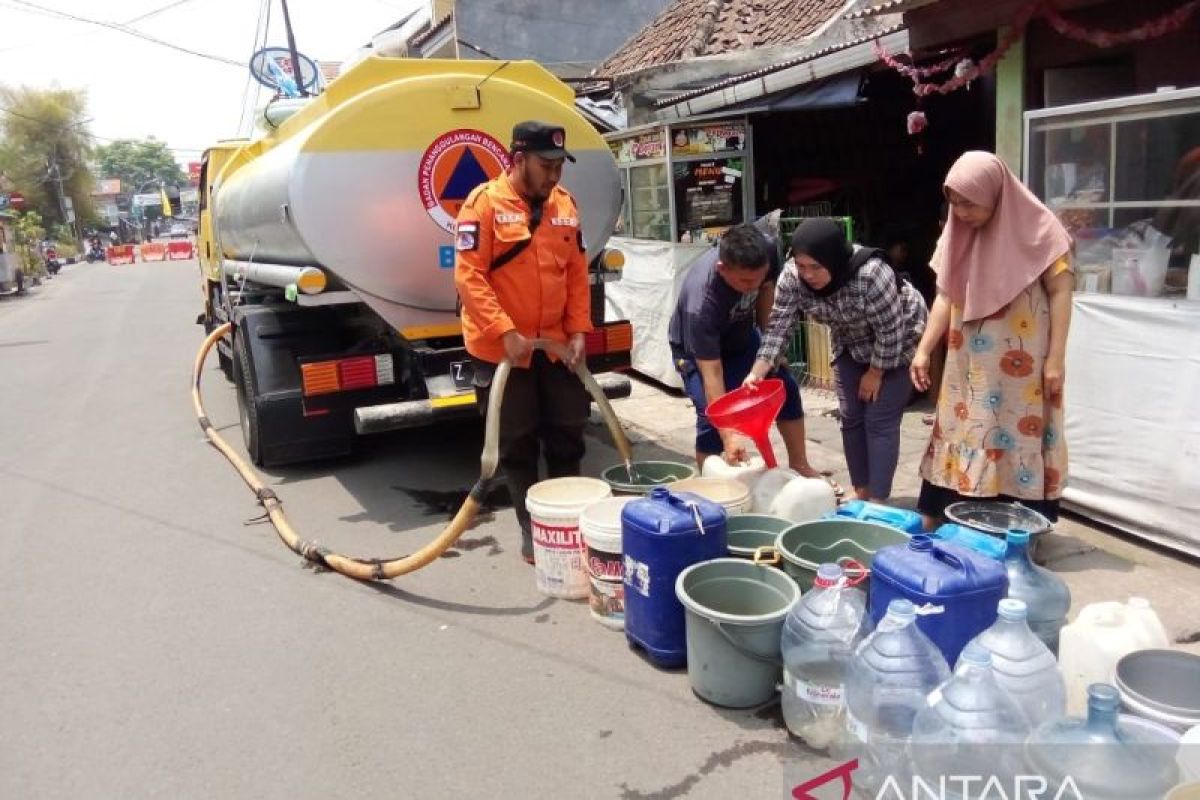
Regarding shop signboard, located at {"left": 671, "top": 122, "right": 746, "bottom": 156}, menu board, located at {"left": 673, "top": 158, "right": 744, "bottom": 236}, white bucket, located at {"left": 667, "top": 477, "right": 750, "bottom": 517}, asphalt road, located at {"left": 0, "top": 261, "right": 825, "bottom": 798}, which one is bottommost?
asphalt road, located at {"left": 0, "top": 261, "right": 825, "bottom": 798}

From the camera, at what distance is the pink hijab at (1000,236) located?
345 centimetres

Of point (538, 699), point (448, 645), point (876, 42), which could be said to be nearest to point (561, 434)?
point (448, 645)

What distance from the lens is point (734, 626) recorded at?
9.30 feet

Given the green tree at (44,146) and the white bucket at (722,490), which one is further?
the green tree at (44,146)

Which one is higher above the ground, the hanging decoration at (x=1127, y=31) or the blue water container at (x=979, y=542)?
the hanging decoration at (x=1127, y=31)

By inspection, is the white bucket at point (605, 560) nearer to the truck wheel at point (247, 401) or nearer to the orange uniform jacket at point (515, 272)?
the orange uniform jacket at point (515, 272)

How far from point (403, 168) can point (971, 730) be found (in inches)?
160

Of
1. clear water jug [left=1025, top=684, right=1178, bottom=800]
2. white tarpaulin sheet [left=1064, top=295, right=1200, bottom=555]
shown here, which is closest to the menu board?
white tarpaulin sheet [left=1064, top=295, right=1200, bottom=555]

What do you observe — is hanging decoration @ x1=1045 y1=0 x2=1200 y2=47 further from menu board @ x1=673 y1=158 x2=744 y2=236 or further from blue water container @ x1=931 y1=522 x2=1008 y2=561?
menu board @ x1=673 y1=158 x2=744 y2=236

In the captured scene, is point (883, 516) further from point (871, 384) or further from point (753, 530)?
point (871, 384)

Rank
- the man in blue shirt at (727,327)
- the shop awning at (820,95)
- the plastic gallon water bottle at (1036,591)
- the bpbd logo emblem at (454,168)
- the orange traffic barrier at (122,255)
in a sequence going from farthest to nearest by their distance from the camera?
1. the orange traffic barrier at (122,255)
2. the shop awning at (820,95)
3. the bpbd logo emblem at (454,168)
4. the man in blue shirt at (727,327)
5. the plastic gallon water bottle at (1036,591)

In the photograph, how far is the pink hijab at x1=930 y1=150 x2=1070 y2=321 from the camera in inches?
136

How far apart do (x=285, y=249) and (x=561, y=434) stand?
7.76ft

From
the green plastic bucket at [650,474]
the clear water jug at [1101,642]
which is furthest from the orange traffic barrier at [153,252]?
the clear water jug at [1101,642]
